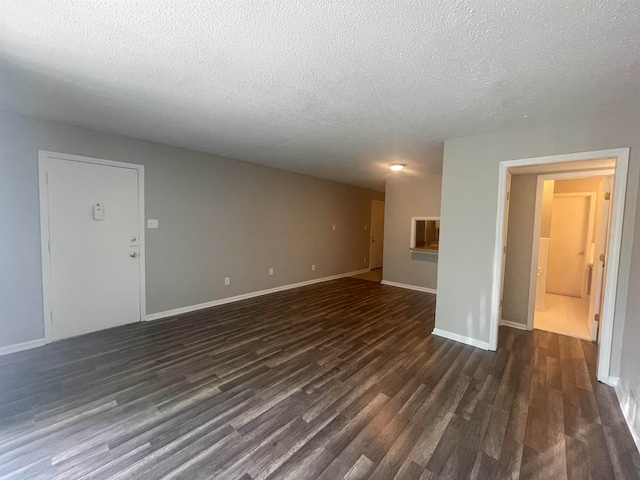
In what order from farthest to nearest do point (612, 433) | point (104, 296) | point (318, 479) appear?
point (104, 296) → point (612, 433) → point (318, 479)

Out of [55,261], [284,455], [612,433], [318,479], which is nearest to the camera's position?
[318,479]

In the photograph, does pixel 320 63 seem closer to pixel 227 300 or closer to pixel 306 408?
pixel 306 408

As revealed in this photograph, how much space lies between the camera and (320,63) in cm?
179

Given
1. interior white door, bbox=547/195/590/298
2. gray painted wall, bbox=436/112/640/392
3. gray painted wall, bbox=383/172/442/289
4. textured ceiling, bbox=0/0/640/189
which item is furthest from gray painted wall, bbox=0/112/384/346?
interior white door, bbox=547/195/590/298

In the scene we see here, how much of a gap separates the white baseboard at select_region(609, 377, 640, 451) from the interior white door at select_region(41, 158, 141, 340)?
4913 millimetres

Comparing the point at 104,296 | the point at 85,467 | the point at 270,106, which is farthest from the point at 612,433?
the point at 104,296

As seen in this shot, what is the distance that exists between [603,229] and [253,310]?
14.8 feet

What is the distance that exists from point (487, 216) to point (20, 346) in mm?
5169

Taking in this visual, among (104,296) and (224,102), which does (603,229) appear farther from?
(104,296)

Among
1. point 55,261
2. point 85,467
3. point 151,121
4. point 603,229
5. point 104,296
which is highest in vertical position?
point 151,121

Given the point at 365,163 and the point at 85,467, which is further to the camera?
the point at 365,163

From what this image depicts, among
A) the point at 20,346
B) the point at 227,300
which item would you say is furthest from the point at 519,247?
the point at 20,346

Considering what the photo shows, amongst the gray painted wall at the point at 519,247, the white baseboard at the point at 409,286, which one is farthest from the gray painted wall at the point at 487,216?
the white baseboard at the point at 409,286

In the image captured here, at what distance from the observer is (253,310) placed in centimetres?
427
